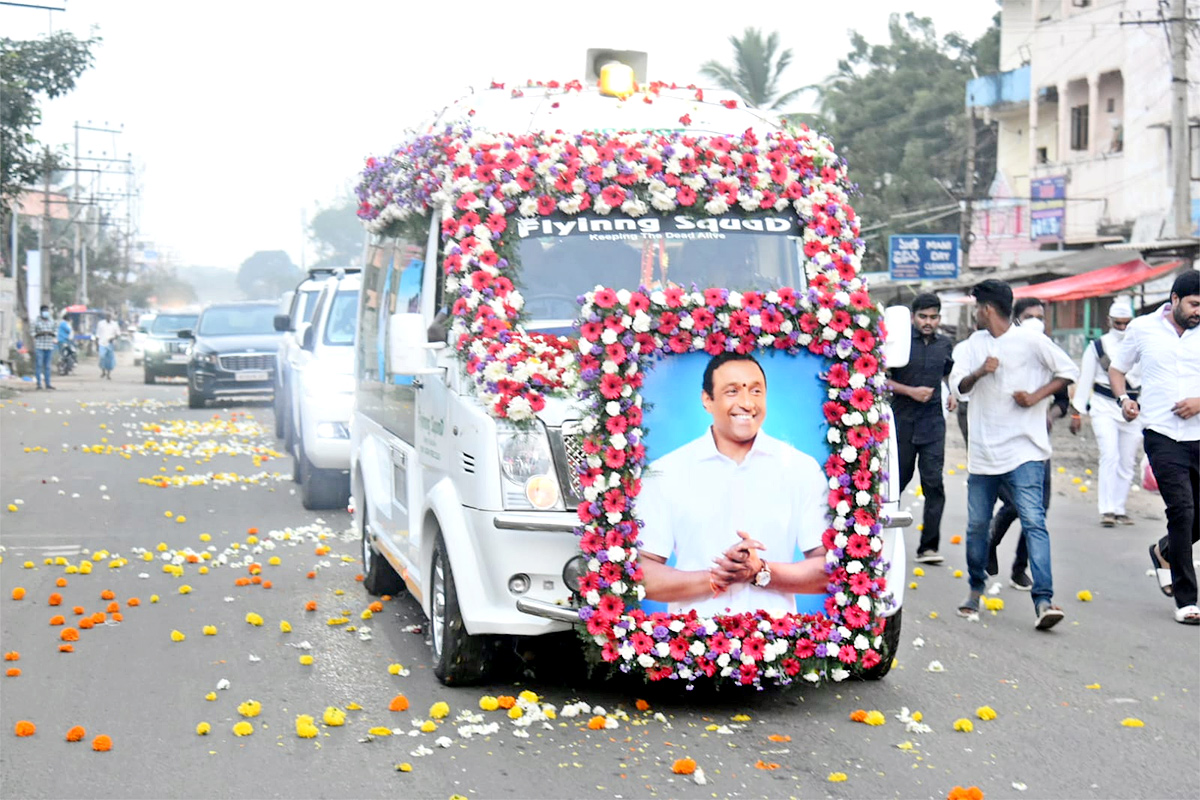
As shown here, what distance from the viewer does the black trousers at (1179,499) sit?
341 inches

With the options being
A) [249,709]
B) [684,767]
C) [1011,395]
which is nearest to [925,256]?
[1011,395]

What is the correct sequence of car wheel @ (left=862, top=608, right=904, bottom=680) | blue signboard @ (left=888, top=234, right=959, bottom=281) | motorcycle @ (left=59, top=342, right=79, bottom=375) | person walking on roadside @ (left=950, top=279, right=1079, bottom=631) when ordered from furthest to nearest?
motorcycle @ (left=59, top=342, right=79, bottom=375) → blue signboard @ (left=888, top=234, right=959, bottom=281) → person walking on roadside @ (left=950, top=279, right=1079, bottom=631) → car wheel @ (left=862, top=608, right=904, bottom=680)

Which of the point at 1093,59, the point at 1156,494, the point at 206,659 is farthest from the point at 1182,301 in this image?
the point at 1093,59

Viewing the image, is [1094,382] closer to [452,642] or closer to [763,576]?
[763,576]

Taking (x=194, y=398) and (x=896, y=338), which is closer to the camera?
(x=896, y=338)

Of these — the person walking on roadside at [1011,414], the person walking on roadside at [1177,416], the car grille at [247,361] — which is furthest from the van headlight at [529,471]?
the car grille at [247,361]

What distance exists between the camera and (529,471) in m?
6.20

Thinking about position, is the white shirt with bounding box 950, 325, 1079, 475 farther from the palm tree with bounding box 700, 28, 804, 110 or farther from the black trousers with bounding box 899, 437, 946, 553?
the palm tree with bounding box 700, 28, 804, 110

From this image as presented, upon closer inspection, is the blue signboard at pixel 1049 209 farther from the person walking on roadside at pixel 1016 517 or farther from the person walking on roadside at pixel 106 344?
the person walking on roadside at pixel 1016 517

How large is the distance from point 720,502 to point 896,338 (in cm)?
111

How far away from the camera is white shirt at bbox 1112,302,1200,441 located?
28.4ft

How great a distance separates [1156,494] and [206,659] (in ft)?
36.3

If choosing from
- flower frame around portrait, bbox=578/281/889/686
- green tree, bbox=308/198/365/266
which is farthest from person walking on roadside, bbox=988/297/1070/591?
green tree, bbox=308/198/365/266

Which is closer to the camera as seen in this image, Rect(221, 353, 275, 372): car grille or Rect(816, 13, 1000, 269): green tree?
Rect(221, 353, 275, 372): car grille
